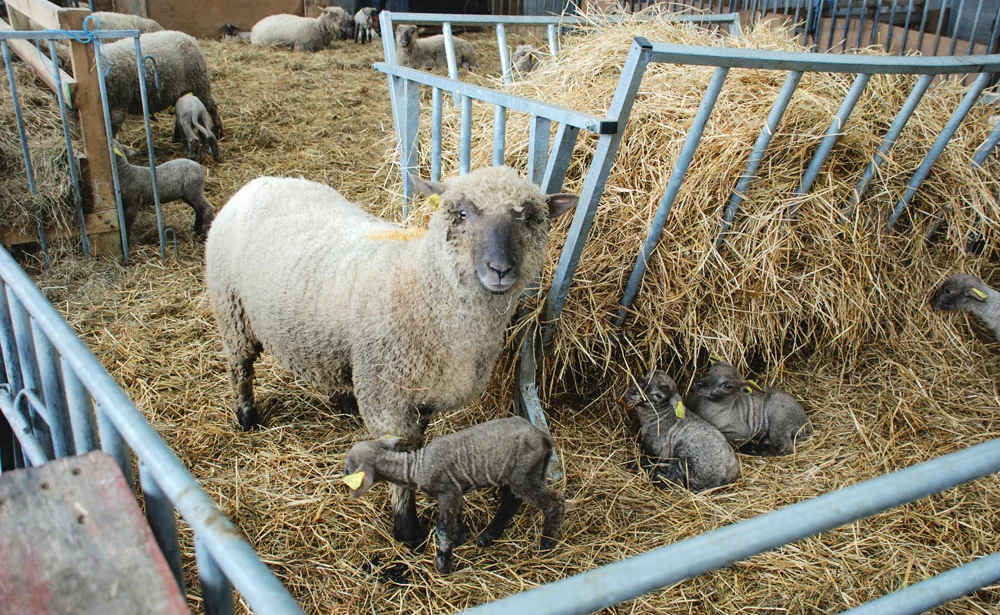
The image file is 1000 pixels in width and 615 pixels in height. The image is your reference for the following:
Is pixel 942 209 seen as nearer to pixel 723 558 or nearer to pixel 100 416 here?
pixel 723 558

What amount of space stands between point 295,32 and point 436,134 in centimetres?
854

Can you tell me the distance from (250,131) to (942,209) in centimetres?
658

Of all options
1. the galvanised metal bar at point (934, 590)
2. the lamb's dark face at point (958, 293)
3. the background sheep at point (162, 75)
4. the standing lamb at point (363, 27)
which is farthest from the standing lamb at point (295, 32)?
the galvanised metal bar at point (934, 590)

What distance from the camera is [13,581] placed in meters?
1.17

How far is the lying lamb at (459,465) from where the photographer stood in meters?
2.72

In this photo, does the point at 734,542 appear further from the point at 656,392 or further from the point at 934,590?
the point at 656,392

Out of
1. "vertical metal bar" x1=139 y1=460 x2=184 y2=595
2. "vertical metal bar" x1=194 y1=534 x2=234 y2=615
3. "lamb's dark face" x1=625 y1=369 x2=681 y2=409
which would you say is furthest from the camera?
"lamb's dark face" x1=625 y1=369 x2=681 y2=409

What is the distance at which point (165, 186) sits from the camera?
223 inches

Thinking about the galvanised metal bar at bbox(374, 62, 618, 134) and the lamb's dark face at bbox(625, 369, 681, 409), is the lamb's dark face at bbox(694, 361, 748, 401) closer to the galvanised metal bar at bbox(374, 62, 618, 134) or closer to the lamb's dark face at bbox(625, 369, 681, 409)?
the lamb's dark face at bbox(625, 369, 681, 409)

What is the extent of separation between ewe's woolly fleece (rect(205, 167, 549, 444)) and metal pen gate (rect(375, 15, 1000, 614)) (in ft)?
1.29

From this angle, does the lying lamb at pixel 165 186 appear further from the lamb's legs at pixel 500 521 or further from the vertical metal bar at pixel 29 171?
the lamb's legs at pixel 500 521

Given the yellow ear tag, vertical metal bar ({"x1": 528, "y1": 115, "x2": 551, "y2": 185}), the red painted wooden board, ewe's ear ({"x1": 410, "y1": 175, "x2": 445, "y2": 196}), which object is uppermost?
vertical metal bar ({"x1": 528, "y1": 115, "x2": 551, "y2": 185})

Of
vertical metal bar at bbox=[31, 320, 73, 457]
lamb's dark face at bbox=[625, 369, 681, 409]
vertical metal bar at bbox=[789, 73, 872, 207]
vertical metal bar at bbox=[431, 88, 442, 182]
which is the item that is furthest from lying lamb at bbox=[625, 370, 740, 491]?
vertical metal bar at bbox=[31, 320, 73, 457]

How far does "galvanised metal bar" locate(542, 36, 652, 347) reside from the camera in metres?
2.65
